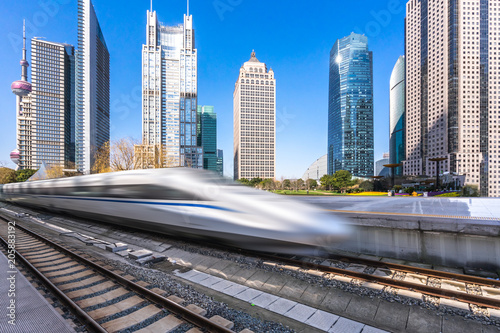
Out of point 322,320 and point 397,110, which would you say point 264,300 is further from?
point 397,110

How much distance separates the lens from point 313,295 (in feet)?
15.1

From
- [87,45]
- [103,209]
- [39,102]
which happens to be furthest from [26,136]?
[103,209]

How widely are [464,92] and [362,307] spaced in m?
139

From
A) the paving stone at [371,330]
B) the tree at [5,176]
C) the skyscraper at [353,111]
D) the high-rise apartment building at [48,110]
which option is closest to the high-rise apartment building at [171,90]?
the high-rise apartment building at [48,110]

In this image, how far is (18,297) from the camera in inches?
158

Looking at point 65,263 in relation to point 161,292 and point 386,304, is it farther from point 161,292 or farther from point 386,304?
point 386,304

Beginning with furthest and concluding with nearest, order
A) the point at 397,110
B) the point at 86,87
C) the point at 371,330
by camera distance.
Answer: the point at 397,110 → the point at 86,87 → the point at 371,330

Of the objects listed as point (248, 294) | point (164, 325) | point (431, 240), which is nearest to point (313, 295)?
point (248, 294)

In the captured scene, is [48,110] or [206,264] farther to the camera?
[48,110]

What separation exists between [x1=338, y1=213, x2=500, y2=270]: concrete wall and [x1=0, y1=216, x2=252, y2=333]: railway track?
18.8ft

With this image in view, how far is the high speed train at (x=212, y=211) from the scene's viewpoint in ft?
16.9

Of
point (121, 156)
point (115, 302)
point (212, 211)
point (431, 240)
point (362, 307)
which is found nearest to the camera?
point (362, 307)

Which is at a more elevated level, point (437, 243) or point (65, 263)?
point (437, 243)

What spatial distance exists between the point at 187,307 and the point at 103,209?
8501mm
